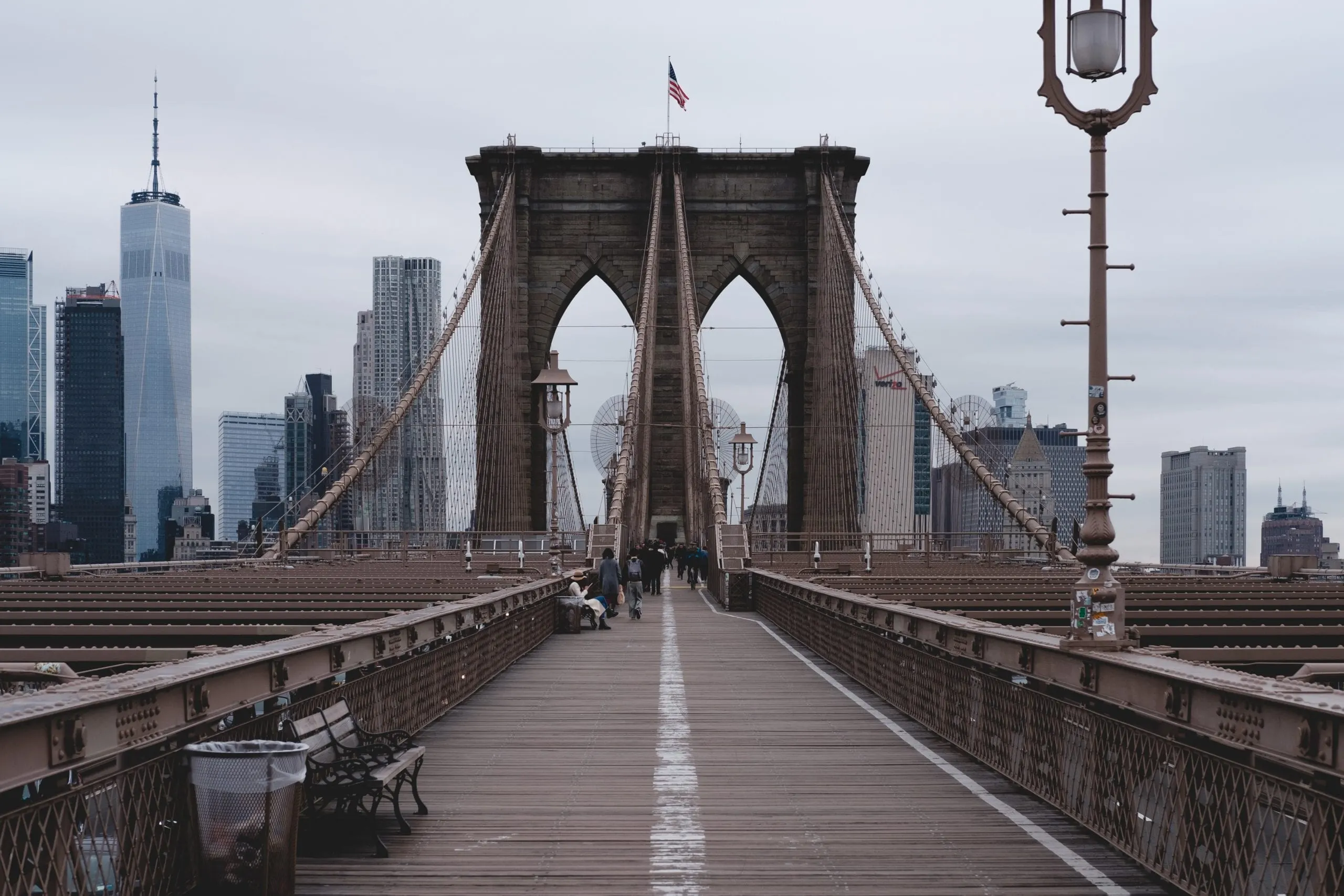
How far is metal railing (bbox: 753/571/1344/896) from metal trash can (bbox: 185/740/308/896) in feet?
12.4

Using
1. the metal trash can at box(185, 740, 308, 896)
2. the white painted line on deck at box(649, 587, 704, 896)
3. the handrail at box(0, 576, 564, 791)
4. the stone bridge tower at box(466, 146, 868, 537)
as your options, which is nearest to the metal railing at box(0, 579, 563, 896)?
the handrail at box(0, 576, 564, 791)

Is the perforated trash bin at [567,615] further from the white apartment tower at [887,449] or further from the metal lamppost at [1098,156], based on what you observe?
the white apartment tower at [887,449]

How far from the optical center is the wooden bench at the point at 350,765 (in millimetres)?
7766

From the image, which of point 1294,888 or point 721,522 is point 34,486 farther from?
point 1294,888

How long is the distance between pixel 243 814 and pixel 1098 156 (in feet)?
20.7

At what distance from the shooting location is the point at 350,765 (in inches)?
317

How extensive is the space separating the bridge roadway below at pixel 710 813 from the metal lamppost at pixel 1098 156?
5.06 feet

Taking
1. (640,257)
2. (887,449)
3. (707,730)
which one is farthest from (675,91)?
(707,730)

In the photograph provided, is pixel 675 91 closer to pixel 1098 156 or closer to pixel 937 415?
pixel 937 415

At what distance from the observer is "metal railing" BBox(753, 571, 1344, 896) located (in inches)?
228

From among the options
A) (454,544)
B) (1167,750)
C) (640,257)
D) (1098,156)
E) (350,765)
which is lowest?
(454,544)

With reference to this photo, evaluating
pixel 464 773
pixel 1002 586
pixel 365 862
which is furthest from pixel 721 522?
pixel 365 862

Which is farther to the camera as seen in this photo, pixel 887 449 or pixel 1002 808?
pixel 887 449

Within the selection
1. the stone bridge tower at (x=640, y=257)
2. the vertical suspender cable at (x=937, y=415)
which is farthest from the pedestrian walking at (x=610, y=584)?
the stone bridge tower at (x=640, y=257)
